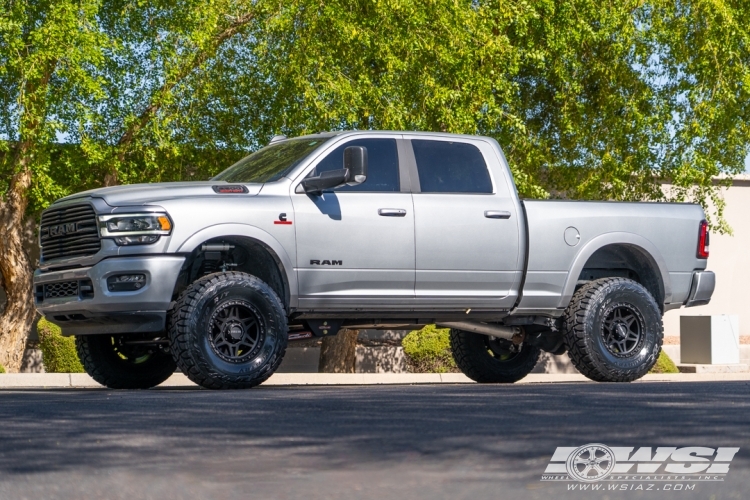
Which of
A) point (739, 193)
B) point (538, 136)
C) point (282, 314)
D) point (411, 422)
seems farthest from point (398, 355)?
point (411, 422)

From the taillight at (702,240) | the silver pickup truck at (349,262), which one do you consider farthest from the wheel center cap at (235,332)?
the taillight at (702,240)

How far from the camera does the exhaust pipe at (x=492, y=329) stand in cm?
1172

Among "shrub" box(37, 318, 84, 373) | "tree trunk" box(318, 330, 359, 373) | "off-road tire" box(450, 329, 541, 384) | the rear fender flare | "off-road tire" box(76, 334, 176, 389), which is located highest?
the rear fender flare

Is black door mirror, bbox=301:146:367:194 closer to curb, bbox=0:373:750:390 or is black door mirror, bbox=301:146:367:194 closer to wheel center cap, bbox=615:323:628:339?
wheel center cap, bbox=615:323:628:339

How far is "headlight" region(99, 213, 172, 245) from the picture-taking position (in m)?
9.74

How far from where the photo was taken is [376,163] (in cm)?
1096

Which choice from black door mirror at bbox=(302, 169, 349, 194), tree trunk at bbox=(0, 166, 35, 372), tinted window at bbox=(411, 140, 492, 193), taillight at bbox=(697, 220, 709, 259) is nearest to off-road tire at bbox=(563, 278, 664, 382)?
taillight at bbox=(697, 220, 709, 259)

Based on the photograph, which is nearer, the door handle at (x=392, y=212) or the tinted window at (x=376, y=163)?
the door handle at (x=392, y=212)

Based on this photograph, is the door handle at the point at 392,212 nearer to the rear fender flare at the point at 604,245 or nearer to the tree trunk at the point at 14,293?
the rear fender flare at the point at 604,245

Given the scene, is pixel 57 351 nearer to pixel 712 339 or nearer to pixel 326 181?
pixel 326 181

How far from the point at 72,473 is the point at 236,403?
9.34 ft

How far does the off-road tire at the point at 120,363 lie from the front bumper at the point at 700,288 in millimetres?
5001

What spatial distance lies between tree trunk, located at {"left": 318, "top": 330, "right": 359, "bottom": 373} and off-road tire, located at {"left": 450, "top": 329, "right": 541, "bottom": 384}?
21.3 feet

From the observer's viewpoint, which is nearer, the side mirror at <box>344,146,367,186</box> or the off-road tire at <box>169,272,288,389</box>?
the off-road tire at <box>169,272,288,389</box>
